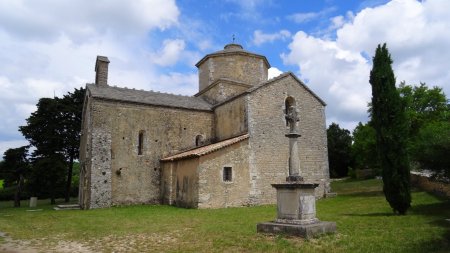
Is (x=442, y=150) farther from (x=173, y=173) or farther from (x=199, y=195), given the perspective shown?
(x=173, y=173)

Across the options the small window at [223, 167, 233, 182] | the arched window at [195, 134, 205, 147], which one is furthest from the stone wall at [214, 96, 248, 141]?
the small window at [223, 167, 233, 182]

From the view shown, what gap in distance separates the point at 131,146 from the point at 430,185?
59.4 ft

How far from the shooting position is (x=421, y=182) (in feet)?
75.8

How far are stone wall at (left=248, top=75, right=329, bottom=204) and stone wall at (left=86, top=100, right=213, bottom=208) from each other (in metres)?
5.46

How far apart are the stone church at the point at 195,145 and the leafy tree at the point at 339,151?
27.6 metres

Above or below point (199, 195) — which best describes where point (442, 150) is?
above

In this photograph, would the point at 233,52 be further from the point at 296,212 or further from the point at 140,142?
the point at 296,212

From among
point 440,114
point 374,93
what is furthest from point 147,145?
point 440,114

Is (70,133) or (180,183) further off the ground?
(70,133)

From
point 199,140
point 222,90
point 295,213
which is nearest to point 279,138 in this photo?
point 199,140

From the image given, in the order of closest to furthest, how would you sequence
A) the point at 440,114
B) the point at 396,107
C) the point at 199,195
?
the point at 396,107
the point at 199,195
the point at 440,114

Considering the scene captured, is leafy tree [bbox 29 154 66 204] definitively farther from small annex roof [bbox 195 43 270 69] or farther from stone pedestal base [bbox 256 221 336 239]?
stone pedestal base [bbox 256 221 336 239]

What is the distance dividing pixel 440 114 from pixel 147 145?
23.1m

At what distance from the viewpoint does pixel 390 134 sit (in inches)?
533
